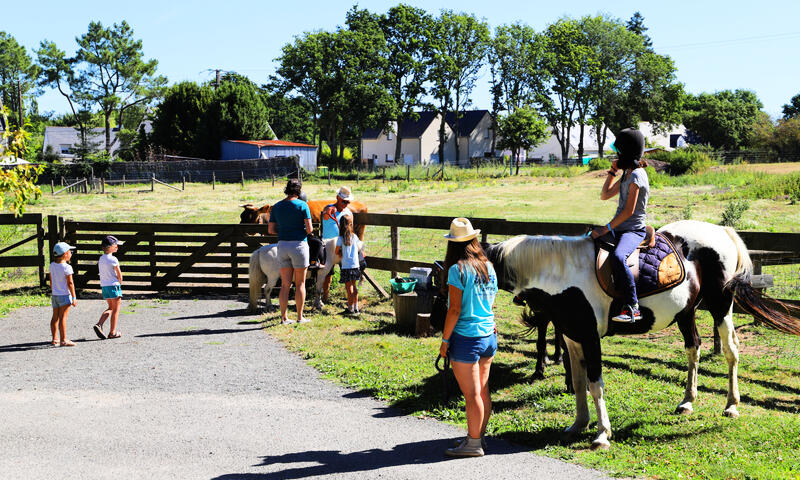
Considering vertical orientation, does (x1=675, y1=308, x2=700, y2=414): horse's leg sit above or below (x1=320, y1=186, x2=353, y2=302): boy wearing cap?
below

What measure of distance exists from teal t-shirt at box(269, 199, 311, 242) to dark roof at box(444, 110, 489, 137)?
72.2 m

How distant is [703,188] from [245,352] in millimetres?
31211

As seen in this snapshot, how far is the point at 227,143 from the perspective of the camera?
2325 inches

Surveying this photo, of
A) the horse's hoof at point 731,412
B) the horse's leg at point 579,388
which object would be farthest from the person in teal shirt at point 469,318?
the horse's hoof at point 731,412

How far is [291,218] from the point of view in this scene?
9.58 m

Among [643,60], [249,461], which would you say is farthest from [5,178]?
[643,60]

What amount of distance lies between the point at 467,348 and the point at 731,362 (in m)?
2.76

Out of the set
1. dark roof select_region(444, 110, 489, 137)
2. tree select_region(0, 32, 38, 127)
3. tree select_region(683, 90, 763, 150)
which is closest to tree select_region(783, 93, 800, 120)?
tree select_region(683, 90, 763, 150)

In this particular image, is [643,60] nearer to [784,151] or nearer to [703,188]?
[784,151]

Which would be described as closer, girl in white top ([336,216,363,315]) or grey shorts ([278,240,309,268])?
grey shorts ([278,240,309,268])

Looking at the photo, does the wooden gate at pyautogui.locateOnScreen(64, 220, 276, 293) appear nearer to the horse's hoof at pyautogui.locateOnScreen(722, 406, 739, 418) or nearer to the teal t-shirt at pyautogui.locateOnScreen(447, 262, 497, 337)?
the teal t-shirt at pyautogui.locateOnScreen(447, 262, 497, 337)

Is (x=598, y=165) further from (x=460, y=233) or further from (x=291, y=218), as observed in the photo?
(x=460, y=233)

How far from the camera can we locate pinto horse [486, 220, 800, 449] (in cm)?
541

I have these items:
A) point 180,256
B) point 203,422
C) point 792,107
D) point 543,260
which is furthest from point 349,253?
point 792,107
